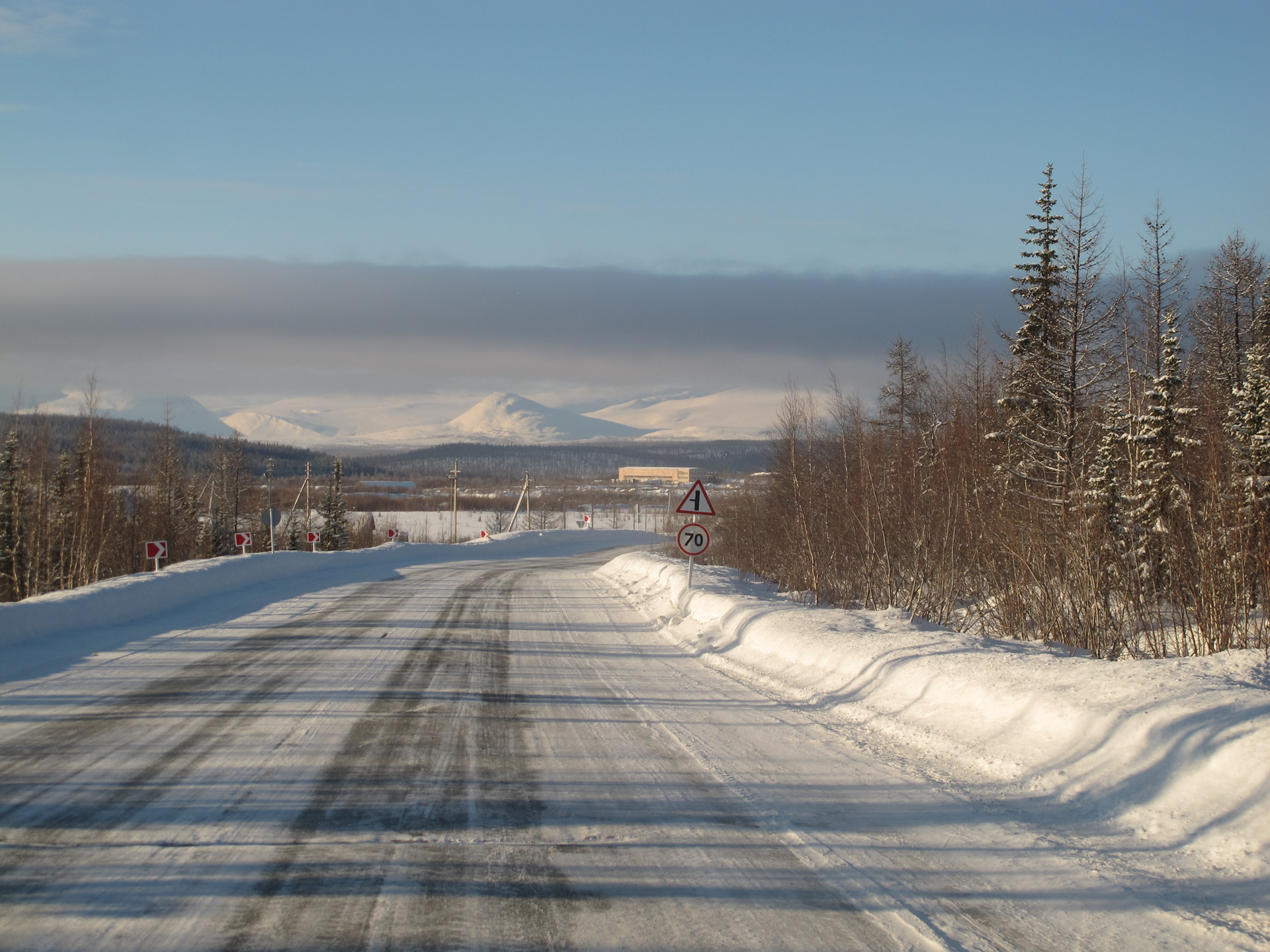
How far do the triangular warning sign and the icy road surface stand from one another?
292 inches

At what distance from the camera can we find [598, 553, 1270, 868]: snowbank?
515 centimetres

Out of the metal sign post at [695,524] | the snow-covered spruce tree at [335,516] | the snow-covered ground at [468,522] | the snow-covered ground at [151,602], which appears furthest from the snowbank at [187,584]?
the snow-covered ground at [468,522]

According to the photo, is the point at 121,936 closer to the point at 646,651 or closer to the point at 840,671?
the point at 840,671

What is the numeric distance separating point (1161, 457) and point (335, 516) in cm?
6223

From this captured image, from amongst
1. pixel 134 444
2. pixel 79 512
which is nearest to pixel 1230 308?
→ pixel 79 512

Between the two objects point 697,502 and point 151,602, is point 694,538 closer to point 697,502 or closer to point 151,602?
point 697,502

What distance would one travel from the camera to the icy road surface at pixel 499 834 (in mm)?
3949

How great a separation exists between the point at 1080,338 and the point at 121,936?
27663 millimetres

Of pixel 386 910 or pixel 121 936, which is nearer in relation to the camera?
pixel 121 936

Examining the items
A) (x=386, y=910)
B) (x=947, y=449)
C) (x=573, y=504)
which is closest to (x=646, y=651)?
(x=947, y=449)

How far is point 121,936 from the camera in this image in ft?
12.4

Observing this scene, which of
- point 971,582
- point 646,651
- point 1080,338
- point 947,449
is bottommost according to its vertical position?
point 646,651

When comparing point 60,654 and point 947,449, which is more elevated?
point 947,449

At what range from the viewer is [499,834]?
16.7 ft
